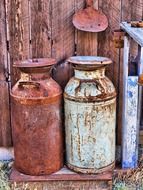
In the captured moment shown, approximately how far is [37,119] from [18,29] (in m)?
0.80

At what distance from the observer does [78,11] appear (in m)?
3.20

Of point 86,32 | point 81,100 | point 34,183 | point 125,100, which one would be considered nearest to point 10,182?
point 34,183

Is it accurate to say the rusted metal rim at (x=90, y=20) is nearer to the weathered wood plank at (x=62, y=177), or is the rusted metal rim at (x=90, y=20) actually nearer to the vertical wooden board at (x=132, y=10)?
the vertical wooden board at (x=132, y=10)

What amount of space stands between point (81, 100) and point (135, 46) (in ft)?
2.38

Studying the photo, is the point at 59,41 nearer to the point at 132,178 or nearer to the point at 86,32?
the point at 86,32

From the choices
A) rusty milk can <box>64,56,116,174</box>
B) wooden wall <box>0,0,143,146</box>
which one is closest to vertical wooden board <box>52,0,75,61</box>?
wooden wall <box>0,0,143,146</box>

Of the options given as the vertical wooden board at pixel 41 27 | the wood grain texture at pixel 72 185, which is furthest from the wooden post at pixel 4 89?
the wood grain texture at pixel 72 185

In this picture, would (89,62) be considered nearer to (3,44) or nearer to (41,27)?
(41,27)


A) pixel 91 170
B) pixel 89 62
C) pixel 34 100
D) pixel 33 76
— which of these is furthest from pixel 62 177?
pixel 89 62

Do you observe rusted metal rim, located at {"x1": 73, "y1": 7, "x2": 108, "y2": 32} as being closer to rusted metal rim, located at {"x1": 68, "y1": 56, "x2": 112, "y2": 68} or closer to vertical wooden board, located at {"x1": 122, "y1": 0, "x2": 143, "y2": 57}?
vertical wooden board, located at {"x1": 122, "y1": 0, "x2": 143, "y2": 57}

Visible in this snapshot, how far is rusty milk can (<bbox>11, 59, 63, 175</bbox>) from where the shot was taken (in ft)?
9.81

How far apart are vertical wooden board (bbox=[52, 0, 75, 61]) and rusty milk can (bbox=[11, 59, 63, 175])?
258 millimetres

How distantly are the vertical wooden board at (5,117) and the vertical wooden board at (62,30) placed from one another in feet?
1.74

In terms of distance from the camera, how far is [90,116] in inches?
120
